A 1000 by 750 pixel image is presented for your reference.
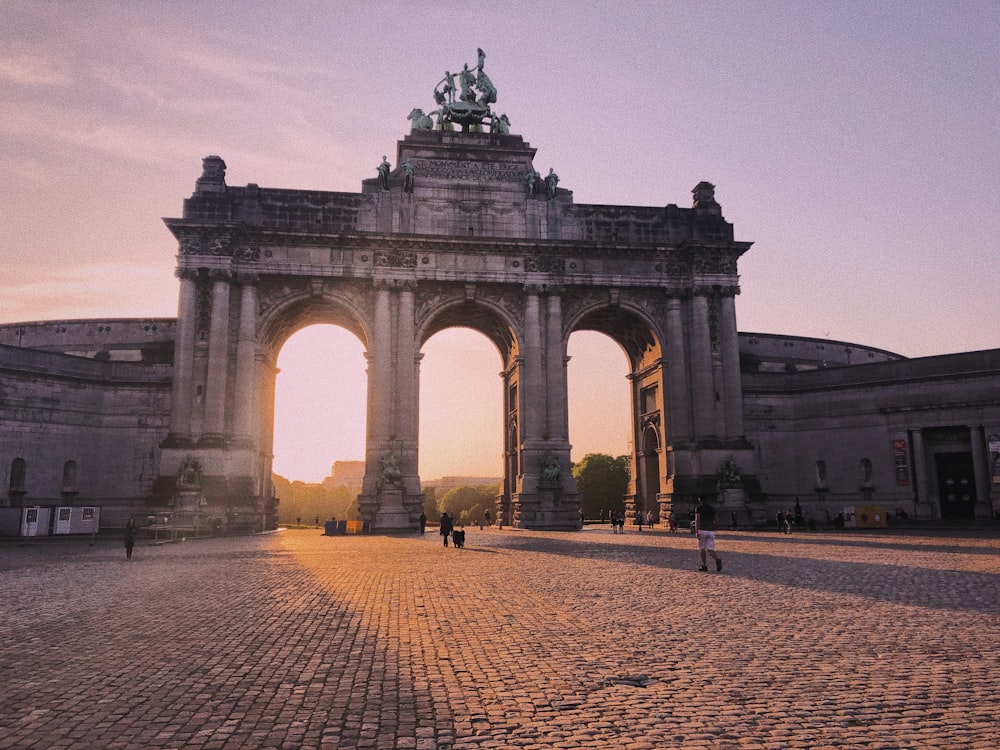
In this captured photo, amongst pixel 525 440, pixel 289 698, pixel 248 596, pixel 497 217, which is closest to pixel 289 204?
pixel 497 217

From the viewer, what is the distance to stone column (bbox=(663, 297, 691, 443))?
153 ft

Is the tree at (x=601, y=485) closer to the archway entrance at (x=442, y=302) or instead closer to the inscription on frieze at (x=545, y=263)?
the archway entrance at (x=442, y=302)

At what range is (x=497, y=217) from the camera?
154 ft

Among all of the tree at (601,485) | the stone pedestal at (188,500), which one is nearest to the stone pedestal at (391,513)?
the stone pedestal at (188,500)

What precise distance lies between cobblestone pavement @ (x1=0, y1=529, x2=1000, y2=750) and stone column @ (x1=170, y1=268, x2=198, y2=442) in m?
25.7

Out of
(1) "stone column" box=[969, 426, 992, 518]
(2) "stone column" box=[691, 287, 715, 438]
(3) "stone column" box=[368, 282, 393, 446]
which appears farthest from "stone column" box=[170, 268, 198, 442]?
(1) "stone column" box=[969, 426, 992, 518]

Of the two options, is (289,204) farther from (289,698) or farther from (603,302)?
(289,698)

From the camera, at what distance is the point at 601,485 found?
9500 centimetres

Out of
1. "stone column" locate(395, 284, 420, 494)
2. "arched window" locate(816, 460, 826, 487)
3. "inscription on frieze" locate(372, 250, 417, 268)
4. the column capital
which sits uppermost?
"inscription on frieze" locate(372, 250, 417, 268)

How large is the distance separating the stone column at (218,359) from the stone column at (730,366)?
1200 inches

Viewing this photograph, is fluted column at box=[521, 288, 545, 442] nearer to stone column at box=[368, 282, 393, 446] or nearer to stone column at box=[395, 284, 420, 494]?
stone column at box=[395, 284, 420, 494]

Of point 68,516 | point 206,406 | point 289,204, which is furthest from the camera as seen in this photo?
point 289,204

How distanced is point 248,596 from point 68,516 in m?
28.3

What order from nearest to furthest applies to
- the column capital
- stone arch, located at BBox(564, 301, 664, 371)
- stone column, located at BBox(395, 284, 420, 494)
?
the column capital, stone column, located at BBox(395, 284, 420, 494), stone arch, located at BBox(564, 301, 664, 371)
